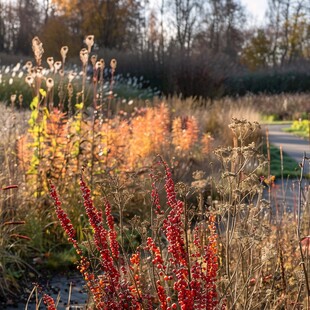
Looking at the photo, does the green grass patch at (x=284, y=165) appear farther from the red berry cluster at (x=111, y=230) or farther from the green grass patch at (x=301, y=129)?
the red berry cluster at (x=111, y=230)

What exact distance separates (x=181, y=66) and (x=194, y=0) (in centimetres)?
2556

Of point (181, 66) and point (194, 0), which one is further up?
point (194, 0)

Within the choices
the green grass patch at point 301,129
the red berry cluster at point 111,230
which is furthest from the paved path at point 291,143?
the red berry cluster at point 111,230

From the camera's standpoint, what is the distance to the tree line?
2527cm

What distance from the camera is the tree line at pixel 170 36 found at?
25.3m

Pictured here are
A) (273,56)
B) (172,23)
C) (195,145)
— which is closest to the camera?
(195,145)

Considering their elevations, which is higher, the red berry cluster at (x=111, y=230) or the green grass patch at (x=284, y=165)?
the red berry cluster at (x=111, y=230)

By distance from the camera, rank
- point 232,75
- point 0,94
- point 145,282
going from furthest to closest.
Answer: point 232,75
point 0,94
point 145,282

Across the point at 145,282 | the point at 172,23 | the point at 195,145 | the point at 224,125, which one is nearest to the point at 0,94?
the point at 224,125

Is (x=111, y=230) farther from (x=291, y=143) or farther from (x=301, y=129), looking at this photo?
(x=301, y=129)

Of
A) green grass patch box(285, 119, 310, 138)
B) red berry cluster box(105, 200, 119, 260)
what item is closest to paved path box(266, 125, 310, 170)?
green grass patch box(285, 119, 310, 138)

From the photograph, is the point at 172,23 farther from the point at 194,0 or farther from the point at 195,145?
the point at 195,145

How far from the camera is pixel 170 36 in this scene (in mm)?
47500

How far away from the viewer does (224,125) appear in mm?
11984
